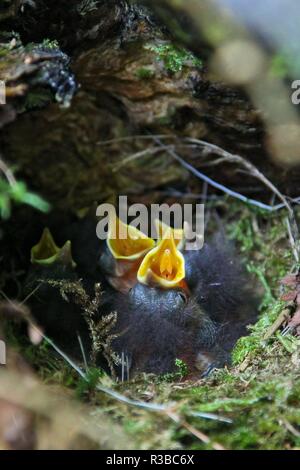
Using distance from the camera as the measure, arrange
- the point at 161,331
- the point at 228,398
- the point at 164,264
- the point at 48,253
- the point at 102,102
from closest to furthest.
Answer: the point at 228,398, the point at 161,331, the point at 164,264, the point at 48,253, the point at 102,102

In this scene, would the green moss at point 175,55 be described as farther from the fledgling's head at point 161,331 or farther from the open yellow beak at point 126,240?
the fledgling's head at point 161,331

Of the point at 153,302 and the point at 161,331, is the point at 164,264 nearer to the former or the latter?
the point at 153,302

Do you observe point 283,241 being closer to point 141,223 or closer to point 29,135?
point 141,223

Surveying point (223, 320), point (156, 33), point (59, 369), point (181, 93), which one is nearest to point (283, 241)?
point (223, 320)

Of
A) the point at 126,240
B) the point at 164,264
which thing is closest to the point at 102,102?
the point at 126,240

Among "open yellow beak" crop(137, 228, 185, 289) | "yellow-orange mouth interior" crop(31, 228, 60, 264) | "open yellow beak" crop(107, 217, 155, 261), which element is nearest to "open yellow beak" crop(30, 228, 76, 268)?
"yellow-orange mouth interior" crop(31, 228, 60, 264)

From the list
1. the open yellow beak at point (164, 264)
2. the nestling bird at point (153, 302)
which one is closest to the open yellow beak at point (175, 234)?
the nestling bird at point (153, 302)
